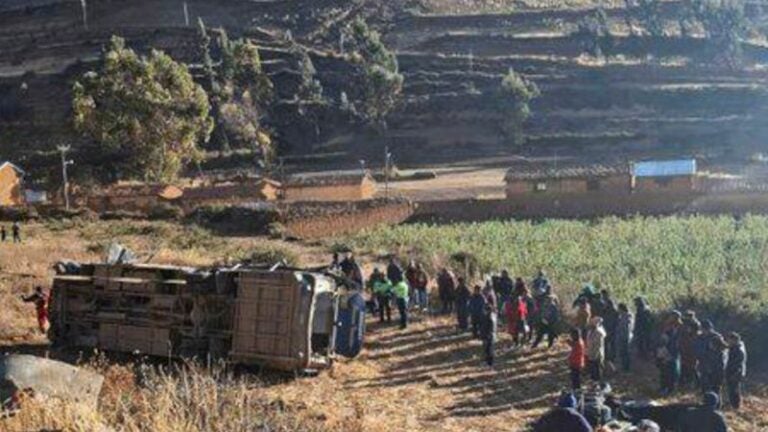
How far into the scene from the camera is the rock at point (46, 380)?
31.7 feet

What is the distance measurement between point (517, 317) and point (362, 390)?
4500 millimetres

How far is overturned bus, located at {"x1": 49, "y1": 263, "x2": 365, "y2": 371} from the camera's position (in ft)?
47.4

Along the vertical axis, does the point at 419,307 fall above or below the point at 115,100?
below

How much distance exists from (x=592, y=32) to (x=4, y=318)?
84216 millimetres

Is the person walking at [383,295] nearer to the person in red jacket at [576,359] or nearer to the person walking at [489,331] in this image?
the person walking at [489,331]

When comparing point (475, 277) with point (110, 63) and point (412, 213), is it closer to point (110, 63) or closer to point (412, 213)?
point (412, 213)

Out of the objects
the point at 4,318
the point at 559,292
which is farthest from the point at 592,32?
the point at 4,318

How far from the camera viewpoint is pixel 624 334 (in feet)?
54.4

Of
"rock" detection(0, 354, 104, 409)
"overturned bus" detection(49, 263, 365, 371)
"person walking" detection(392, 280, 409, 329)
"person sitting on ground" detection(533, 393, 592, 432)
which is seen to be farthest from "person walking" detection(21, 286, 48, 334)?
"person sitting on ground" detection(533, 393, 592, 432)

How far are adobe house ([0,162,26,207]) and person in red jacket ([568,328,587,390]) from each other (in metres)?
47.7

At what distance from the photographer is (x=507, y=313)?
1842 centimetres

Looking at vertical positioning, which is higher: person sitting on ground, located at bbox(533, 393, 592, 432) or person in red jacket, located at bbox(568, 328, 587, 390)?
person sitting on ground, located at bbox(533, 393, 592, 432)

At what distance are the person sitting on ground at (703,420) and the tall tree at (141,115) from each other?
170 feet

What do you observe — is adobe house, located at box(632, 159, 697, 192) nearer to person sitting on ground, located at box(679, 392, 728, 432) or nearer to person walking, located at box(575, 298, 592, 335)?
person walking, located at box(575, 298, 592, 335)
